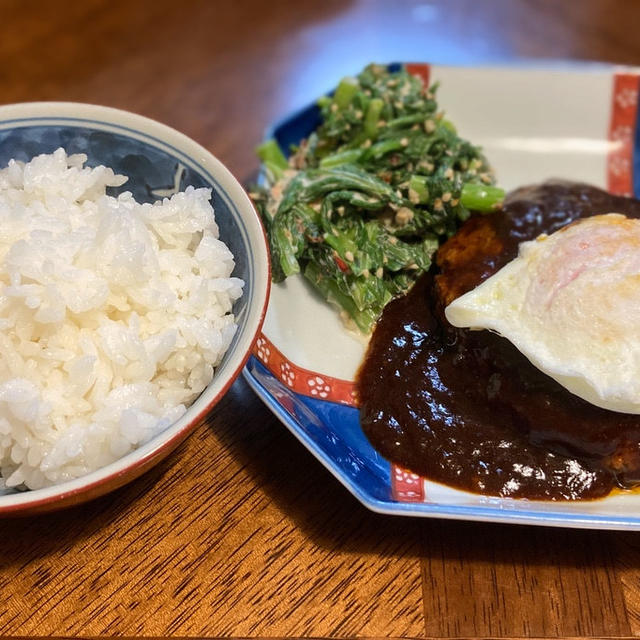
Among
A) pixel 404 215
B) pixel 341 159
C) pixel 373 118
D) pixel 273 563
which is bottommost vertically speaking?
pixel 273 563

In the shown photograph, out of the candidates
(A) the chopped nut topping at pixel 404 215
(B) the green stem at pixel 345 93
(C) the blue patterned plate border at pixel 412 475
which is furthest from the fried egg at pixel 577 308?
(B) the green stem at pixel 345 93

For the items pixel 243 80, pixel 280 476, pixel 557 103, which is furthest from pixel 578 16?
pixel 280 476

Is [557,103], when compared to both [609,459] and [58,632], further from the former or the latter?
[58,632]

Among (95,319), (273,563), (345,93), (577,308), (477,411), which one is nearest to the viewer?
(95,319)

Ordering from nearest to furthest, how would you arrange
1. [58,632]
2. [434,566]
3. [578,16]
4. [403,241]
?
[58,632], [434,566], [403,241], [578,16]

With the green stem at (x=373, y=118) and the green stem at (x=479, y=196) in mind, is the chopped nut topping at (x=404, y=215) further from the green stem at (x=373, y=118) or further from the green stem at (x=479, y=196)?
the green stem at (x=373, y=118)

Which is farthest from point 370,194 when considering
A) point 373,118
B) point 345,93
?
point 345,93

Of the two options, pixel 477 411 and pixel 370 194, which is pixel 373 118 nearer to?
pixel 370 194
